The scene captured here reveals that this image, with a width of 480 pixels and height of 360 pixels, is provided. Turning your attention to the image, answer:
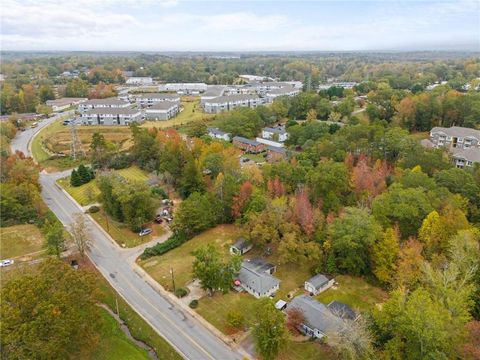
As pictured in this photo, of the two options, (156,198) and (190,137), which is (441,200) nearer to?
(156,198)

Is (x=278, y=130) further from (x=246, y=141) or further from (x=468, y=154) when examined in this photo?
(x=468, y=154)

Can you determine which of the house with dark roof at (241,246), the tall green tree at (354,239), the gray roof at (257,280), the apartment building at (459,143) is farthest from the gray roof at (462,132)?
the gray roof at (257,280)

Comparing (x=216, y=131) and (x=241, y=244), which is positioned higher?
(x=216, y=131)

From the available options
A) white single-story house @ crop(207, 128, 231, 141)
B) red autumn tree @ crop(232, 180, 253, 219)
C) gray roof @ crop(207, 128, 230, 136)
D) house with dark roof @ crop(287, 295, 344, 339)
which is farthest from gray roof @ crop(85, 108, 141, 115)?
house with dark roof @ crop(287, 295, 344, 339)

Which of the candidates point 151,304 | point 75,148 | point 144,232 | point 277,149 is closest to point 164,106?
point 75,148

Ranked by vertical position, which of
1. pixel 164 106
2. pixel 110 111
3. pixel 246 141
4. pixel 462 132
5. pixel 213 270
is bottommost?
pixel 213 270

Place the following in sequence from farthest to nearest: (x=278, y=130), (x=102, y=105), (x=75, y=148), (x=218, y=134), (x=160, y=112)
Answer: (x=102, y=105)
(x=160, y=112)
(x=218, y=134)
(x=278, y=130)
(x=75, y=148)

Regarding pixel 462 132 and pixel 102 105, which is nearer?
pixel 462 132
